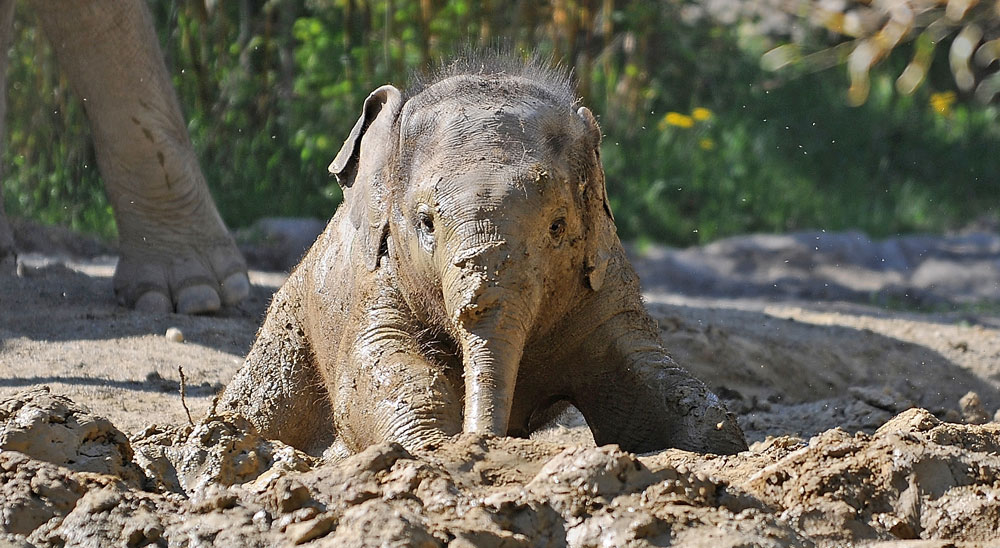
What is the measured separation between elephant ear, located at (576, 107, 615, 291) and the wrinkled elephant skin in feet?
11.2

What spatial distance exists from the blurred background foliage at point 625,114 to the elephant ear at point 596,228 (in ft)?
18.9

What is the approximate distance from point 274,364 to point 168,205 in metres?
3.07

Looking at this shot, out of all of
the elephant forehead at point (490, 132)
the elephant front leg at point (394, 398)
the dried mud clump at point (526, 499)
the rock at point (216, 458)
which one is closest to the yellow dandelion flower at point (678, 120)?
the elephant forehead at point (490, 132)

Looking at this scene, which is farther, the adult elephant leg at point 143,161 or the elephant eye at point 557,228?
the adult elephant leg at point 143,161

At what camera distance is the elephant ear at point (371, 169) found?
13.8ft

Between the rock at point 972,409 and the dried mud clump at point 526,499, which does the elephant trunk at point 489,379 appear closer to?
the dried mud clump at point 526,499

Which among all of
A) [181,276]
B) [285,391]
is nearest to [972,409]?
[285,391]

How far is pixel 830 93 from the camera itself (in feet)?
42.5

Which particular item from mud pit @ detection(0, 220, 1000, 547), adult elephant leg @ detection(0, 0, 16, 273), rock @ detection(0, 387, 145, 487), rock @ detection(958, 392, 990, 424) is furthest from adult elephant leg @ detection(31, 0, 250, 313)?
rock @ detection(0, 387, 145, 487)

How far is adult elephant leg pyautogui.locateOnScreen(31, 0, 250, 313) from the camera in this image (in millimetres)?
7309

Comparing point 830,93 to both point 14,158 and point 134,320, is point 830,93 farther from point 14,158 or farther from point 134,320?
point 134,320

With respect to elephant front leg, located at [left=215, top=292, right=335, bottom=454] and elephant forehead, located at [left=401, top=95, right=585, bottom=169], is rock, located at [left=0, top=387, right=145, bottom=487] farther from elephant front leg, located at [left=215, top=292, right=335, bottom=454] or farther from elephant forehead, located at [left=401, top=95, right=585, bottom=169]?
elephant front leg, located at [left=215, top=292, right=335, bottom=454]

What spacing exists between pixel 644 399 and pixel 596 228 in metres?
0.51

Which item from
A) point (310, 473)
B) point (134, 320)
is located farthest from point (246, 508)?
point (134, 320)
